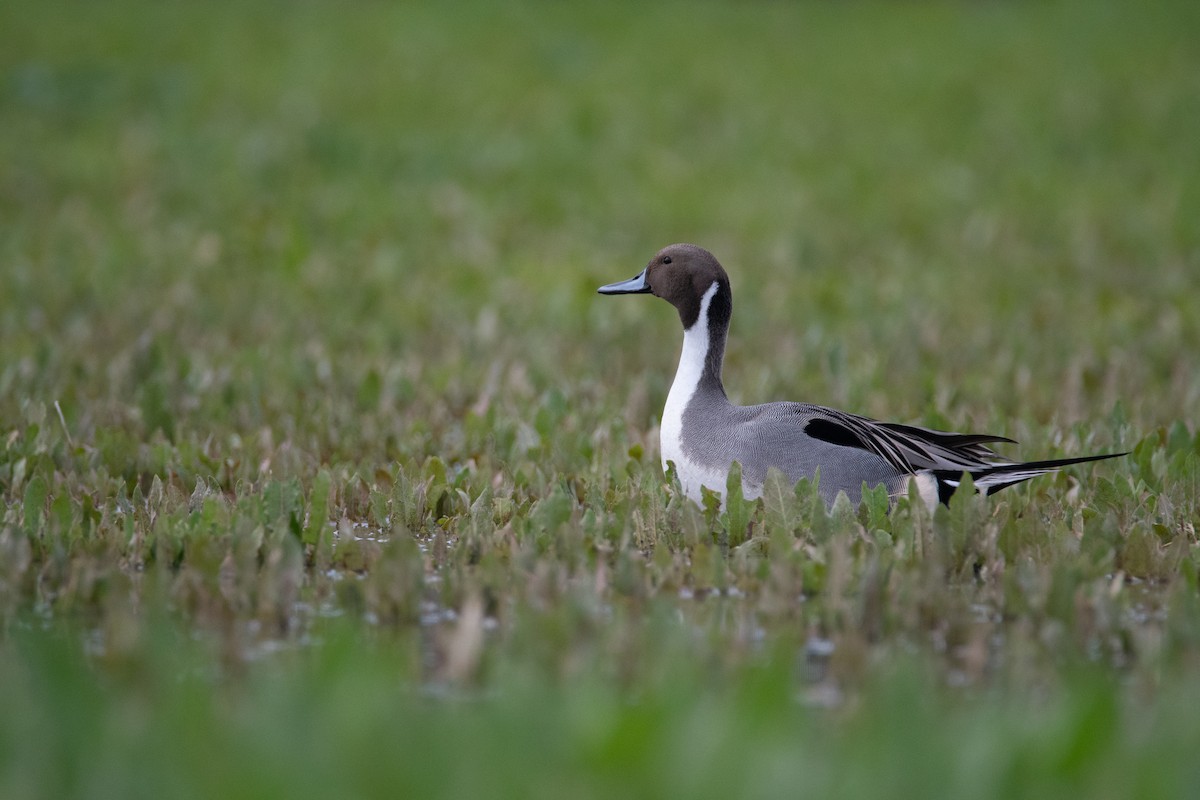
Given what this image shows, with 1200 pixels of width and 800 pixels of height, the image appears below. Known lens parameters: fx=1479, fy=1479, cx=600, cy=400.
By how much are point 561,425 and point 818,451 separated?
164cm

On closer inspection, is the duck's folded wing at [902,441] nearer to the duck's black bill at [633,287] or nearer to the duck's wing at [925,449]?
the duck's wing at [925,449]

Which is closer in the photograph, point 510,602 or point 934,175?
point 510,602

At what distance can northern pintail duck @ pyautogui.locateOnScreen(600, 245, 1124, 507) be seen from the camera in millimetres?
5211

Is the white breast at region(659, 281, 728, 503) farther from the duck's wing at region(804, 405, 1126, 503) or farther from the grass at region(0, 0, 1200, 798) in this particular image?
the duck's wing at region(804, 405, 1126, 503)

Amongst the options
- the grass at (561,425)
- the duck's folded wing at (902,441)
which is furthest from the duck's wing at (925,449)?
the grass at (561,425)

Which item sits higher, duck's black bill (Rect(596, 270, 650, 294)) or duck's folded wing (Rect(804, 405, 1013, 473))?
duck's black bill (Rect(596, 270, 650, 294))

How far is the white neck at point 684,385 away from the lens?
546 centimetres

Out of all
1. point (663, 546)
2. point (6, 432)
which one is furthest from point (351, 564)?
point (6, 432)

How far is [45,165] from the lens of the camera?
13.2 meters

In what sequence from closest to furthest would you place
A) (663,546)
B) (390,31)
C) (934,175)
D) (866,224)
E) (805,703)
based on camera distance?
1. (805,703)
2. (663,546)
3. (866,224)
4. (934,175)
5. (390,31)

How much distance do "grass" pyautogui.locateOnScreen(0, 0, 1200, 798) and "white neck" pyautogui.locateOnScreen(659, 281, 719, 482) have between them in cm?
24

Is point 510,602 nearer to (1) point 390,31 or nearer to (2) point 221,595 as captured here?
(2) point 221,595

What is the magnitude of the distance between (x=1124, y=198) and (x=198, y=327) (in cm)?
827

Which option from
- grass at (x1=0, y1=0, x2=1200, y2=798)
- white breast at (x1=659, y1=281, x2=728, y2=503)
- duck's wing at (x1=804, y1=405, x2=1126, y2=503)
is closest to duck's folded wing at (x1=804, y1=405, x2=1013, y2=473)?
duck's wing at (x1=804, y1=405, x2=1126, y2=503)
